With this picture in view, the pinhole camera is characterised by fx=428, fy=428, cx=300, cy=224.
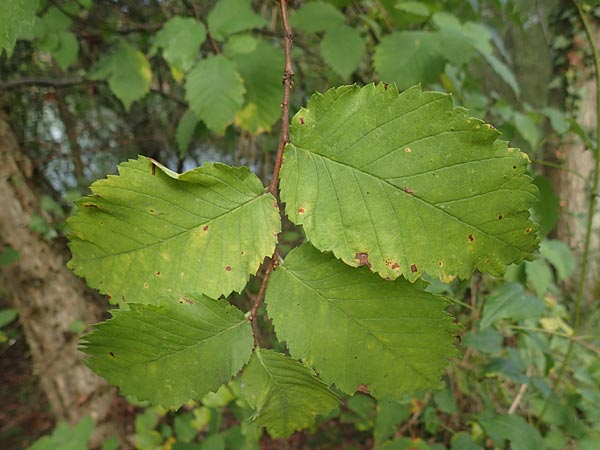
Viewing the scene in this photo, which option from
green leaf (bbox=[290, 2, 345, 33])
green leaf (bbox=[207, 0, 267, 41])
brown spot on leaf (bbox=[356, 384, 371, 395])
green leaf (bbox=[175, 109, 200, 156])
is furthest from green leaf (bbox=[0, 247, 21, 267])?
brown spot on leaf (bbox=[356, 384, 371, 395])

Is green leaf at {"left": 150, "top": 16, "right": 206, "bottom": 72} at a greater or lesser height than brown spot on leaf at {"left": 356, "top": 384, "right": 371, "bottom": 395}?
greater

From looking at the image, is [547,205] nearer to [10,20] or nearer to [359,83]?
[359,83]

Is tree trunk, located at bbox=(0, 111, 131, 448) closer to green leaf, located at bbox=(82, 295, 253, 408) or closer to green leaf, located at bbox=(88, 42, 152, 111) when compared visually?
green leaf, located at bbox=(88, 42, 152, 111)

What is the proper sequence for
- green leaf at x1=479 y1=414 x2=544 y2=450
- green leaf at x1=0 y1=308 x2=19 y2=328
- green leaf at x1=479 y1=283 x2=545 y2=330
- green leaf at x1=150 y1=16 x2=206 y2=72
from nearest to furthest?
green leaf at x1=479 y1=283 x2=545 y2=330, green leaf at x1=479 y1=414 x2=544 y2=450, green leaf at x1=150 y1=16 x2=206 y2=72, green leaf at x1=0 y1=308 x2=19 y2=328

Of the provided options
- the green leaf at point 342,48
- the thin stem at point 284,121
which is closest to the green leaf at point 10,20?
the thin stem at point 284,121

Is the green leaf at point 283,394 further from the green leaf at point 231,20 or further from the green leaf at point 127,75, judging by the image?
the green leaf at point 127,75

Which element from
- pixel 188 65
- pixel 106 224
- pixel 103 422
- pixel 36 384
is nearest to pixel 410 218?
pixel 106 224

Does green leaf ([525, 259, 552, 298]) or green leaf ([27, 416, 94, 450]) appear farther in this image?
green leaf ([27, 416, 94, 450])

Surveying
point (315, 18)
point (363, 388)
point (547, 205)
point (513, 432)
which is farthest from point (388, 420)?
point (315, 18)

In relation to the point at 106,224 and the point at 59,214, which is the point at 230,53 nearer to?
the point at 106,224
